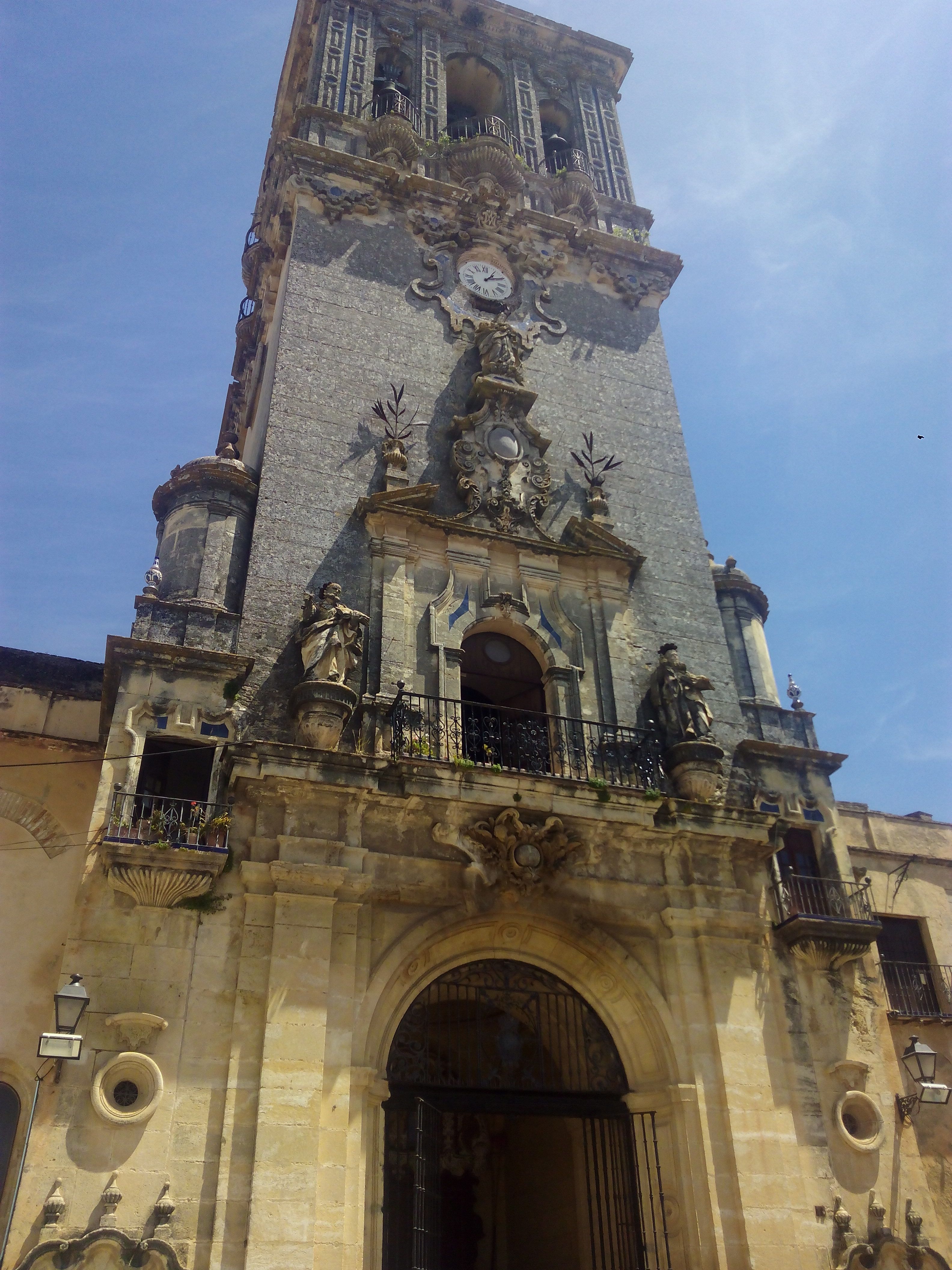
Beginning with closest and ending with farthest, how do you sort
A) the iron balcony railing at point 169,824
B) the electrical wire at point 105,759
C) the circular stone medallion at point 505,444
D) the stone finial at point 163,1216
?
the stone finial at point 163,1216
the iron balcony railing at point 169,824
the electrical wire at point 105,759
the circular stone medallion at point 505,444

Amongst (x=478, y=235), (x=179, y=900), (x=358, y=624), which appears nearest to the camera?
(x=179, y=900)

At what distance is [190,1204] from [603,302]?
49.5ft

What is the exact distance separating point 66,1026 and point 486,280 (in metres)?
13.3

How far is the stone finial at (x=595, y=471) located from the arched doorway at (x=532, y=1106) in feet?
21.6

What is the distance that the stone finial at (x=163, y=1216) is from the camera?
8789 mm

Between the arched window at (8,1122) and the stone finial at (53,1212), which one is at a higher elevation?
the arched window at (8,1122)

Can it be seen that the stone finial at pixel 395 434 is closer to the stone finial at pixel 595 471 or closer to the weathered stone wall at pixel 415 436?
the weathered stone wall at pixel 415 436

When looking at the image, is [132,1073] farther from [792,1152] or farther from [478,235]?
[478,235]

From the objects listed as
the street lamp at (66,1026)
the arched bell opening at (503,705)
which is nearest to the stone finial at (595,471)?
the arched bell opening at (503,705)

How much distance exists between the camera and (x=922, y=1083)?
11.5 metres

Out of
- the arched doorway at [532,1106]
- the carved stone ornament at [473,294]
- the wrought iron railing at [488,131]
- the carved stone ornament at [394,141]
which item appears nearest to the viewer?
the arched doorway at [532,1106]

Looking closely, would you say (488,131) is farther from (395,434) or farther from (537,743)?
(537,743)

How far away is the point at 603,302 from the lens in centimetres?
1878

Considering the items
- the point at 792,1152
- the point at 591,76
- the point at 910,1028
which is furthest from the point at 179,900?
the point at 591,76
